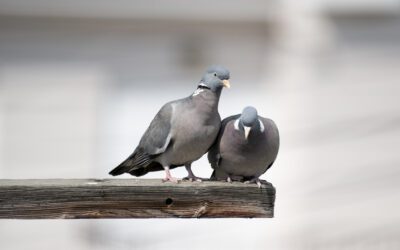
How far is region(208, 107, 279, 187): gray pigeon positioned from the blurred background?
3.32 m

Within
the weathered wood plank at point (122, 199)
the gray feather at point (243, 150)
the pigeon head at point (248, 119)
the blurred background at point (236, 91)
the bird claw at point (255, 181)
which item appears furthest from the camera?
the blurred background at point (236, 91)

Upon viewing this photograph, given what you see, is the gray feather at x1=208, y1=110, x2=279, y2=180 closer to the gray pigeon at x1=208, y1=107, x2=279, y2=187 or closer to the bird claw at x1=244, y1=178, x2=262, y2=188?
the gray pigeon at x1=208, y1=107, x2=279, y2=187

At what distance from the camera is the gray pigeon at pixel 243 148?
3.59 m

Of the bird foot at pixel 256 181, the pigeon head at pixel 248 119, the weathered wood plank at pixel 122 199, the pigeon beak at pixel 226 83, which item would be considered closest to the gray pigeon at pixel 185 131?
the pigeon beak at pixel 226 83

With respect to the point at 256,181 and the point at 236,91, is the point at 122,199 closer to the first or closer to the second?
the point at 256,181

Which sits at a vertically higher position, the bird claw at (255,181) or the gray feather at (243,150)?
the gray feather at (243,150)

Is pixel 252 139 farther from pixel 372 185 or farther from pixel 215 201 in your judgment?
pixel 372 185

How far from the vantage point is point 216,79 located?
359cm

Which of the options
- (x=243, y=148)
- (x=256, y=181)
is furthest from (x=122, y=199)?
(x=243, y=148)

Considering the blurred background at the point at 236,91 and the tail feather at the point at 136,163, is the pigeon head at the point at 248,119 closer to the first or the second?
the tail feather at the point at 136,163

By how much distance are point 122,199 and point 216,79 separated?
829 mm

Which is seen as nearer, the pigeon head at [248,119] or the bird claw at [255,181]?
the bird claw at [255,181]

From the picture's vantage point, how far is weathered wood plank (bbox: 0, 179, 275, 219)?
116 inches

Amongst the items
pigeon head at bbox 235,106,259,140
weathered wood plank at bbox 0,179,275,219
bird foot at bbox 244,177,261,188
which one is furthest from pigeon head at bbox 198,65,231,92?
weathered wood plank at bbox 0,179,275,219
